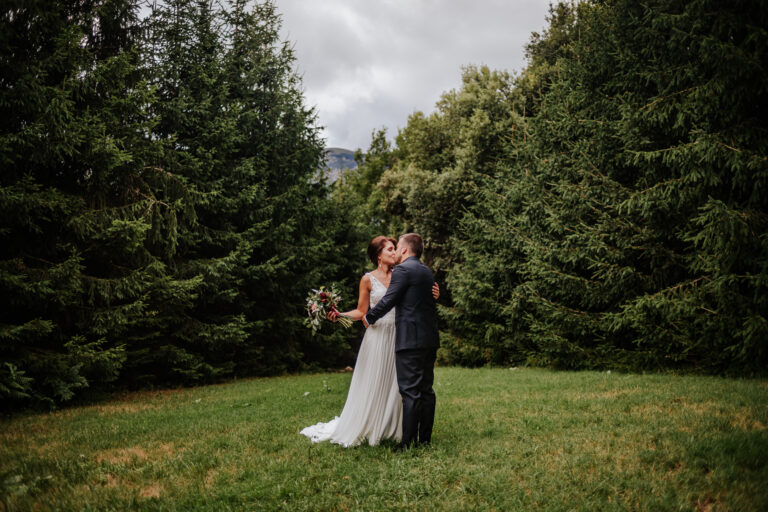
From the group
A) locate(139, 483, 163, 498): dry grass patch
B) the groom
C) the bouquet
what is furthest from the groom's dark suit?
locate(139, 483, 163, 498): dry grass patch

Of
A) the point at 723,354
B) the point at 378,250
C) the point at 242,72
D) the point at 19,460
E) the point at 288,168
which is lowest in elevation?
the point at 19,460

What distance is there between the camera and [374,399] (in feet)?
18.3

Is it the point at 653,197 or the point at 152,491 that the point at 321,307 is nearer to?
the point at 152,491

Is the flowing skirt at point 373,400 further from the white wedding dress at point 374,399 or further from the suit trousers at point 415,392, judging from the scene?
the suit trousers at point 415,392

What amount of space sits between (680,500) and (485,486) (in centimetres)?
158

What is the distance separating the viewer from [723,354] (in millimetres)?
9844

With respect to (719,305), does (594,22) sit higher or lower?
higher

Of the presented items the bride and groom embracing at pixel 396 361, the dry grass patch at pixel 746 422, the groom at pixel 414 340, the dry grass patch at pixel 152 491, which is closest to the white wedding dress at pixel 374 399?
the bride and groom embracing at pixel 396 361

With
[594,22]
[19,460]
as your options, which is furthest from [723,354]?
[19,460]

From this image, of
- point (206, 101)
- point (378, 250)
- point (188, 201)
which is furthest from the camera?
point (206, 101)

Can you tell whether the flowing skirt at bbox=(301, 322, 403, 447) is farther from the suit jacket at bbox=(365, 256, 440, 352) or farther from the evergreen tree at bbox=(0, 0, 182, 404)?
the evergreen tree at bbox=(0, 0, 182, 404)

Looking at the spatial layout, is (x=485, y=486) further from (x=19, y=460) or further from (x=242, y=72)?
(x=242, y=72)

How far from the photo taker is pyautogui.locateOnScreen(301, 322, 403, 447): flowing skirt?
5.54 meters

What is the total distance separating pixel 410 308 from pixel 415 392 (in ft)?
3.13
